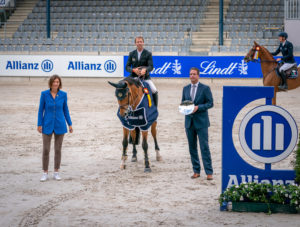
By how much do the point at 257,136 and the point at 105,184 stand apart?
2.68 m

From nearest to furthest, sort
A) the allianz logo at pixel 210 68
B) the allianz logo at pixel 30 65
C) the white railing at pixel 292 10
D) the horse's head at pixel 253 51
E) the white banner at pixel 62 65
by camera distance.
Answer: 1. the horse's head at pixel 253 51
2. the allianz logo at pixel 210 68
3. the white banner at pixel 62 65
4. the allianz logo at pixel 30 65
5. the white railing at pixel 292 10

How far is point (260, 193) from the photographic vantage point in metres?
6.73

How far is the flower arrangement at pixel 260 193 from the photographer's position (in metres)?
6.63

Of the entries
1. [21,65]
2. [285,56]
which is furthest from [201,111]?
[21,65]

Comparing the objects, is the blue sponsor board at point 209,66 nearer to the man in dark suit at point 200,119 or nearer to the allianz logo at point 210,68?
the allianz logo at point 210,68

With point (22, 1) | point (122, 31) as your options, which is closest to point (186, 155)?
point (122, 31)

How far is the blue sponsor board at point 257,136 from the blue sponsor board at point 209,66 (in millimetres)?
18720

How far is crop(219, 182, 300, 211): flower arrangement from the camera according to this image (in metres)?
6.63

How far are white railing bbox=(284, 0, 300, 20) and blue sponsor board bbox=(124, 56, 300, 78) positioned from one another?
13.8 feet

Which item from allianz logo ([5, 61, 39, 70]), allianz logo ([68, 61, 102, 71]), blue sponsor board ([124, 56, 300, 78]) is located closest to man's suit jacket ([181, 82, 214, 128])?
blue sponsor board ([124, 56, 300, 78])

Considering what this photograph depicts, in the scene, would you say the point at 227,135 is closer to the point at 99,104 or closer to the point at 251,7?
the point at 99,104

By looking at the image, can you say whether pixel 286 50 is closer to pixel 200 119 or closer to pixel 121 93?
pixel 200 119

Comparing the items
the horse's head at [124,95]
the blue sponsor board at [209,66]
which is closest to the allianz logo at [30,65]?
the blue sponsor board at [209,66]

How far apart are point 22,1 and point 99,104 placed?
67.5 feet
